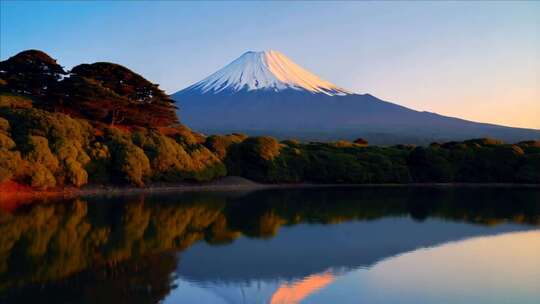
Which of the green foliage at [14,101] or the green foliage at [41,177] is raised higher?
the green foliage at [14,101]

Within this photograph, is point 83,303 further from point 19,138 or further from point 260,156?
point 260,156

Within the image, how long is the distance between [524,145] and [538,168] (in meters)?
4.04

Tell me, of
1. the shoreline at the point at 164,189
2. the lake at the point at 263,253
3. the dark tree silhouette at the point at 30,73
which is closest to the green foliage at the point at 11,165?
the shoreline at the point at 164,189

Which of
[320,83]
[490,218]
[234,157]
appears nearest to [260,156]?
[234,157]

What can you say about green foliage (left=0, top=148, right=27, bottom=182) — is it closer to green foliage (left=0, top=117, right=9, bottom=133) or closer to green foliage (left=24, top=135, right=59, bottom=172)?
A: green foliage (left=24, top=135, right=59, bottom=172)

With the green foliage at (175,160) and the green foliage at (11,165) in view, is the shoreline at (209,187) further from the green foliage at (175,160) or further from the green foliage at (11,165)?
the green foliage at (11,165)

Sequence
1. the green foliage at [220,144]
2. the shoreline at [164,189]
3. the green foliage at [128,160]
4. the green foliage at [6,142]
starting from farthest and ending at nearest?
the green foliage at [220,144] → the green foliage at [128,160] → the green foliage at [6,142] → the shoreline at [164,189]

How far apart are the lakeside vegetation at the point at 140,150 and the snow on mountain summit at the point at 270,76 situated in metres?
85.8

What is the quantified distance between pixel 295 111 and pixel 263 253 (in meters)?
110

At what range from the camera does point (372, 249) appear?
1477 cm

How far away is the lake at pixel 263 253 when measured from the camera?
9.88 metres

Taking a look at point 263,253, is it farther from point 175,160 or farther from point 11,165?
point 175,160

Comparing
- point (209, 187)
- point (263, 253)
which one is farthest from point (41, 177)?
point (263, 253)

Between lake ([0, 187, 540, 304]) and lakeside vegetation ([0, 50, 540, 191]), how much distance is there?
5.21 metres
